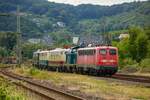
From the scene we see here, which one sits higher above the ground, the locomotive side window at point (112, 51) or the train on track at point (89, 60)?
the locomotive side window at point (112, 51)

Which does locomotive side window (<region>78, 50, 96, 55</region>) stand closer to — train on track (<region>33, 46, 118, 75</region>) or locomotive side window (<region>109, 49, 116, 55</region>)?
train on track (<region>33, 46, 118, 75</region>)

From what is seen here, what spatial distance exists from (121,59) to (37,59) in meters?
20.5

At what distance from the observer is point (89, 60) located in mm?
45625

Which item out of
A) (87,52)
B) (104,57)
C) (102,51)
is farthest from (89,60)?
(104,57)

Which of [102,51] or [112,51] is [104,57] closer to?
[102,51]

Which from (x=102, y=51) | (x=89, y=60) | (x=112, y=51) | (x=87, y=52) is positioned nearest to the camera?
(x=102, y=51)

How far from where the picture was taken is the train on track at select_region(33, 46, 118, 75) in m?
43.1

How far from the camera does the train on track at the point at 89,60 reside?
4309cm

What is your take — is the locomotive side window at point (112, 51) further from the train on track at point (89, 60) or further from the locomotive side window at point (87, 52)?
the locomotive side window at point (87, 52)

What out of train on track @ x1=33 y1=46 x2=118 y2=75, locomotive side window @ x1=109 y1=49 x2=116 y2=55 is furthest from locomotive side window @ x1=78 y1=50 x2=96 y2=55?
locomotive side window @ x1=109 y1=49 x2=116 y2=55

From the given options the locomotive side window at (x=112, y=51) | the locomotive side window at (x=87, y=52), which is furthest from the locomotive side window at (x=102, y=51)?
the locomotive side window at (x=87, y=52)

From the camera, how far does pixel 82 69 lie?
162ft

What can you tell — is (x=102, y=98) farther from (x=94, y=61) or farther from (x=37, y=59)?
(x=37, y=59)

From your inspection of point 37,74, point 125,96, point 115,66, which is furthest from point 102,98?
point 37,74
